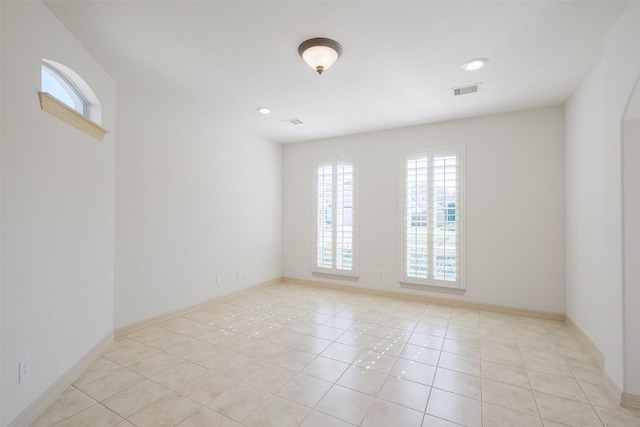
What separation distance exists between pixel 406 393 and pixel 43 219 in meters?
3.01

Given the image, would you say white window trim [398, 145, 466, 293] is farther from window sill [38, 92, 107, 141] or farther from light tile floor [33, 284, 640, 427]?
window sill [38, 92, 107, 141]

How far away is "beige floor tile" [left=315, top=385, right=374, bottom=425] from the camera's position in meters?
2.02

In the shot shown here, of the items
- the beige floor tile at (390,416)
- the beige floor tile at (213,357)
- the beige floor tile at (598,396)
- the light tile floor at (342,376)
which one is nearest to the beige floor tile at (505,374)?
the light tile floor at (342,376)

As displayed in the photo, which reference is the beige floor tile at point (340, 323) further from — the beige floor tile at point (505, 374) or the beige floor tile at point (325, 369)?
the beige floor tile at point (505, 374)

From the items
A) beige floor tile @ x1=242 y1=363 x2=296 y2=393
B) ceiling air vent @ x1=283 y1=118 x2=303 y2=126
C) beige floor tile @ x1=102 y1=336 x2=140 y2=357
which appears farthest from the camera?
ceiling air vent @ x1=283 y1=118 x2=303 y2=126

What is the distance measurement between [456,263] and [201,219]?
153 inches

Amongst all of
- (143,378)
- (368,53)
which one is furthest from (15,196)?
(368,53)

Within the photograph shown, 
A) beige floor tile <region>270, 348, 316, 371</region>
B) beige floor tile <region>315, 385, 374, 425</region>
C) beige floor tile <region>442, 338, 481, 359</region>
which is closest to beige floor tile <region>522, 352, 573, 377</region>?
beige floor tile <region>442, 338, 481, 359</region>

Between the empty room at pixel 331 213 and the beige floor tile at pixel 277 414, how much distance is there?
2cm

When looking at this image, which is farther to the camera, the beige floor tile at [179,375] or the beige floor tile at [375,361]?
the beige floor tile at [375,361]

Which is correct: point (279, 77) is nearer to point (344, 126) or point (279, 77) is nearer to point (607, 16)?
point (344, 126)

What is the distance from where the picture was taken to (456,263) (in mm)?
4469

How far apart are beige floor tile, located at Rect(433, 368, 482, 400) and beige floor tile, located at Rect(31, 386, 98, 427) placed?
2683 millimetres

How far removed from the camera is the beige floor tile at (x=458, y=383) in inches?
91.0
